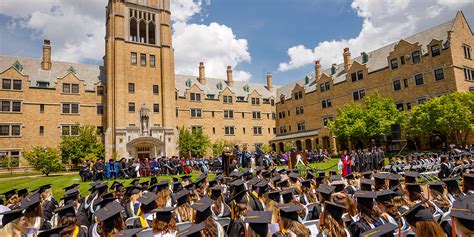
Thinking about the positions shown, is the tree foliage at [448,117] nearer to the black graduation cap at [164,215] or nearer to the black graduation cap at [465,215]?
the black graduation cap at [465,215]

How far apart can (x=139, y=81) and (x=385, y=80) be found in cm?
2792

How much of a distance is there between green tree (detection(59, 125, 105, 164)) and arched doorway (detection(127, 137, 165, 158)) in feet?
10.1

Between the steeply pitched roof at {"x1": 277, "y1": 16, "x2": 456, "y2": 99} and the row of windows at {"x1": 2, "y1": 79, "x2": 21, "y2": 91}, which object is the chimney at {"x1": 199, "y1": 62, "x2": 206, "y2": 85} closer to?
the steeply pitched roof at {"x1": 277, "y1": 16, "x2": 456, "y2": 99}

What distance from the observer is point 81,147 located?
28.7 meters

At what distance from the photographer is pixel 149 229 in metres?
5.16

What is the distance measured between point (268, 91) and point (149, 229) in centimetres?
4722

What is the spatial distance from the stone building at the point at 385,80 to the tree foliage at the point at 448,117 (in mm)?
2856

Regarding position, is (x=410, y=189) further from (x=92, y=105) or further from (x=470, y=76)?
(x=92, y=105)

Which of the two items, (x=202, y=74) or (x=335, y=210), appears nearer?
(x=335, y=210)

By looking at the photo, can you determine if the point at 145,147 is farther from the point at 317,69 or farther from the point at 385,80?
the point at 385,80

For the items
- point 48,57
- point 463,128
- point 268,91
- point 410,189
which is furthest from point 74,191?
point 268,91

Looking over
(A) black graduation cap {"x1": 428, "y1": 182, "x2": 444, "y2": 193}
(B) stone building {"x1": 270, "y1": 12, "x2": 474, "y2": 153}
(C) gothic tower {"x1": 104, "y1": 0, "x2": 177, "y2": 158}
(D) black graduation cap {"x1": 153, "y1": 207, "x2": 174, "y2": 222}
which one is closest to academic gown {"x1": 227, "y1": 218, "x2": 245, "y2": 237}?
(D) black graduation cap {"x1": 153, "y1": 207, "x2": 174, "y2": 222}

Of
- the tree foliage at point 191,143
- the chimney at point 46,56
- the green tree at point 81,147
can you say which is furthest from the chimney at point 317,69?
the chimney at point 46,56

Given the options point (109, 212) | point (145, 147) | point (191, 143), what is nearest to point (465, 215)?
point (109, 212)
